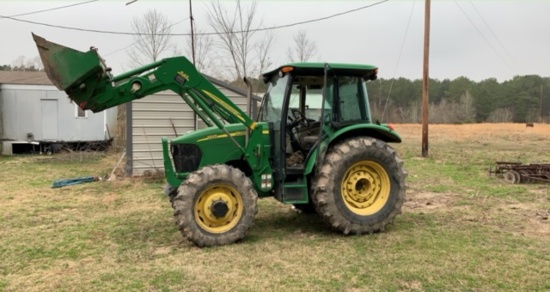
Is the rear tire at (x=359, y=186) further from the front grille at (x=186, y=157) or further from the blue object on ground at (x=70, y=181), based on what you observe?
the blue object on ground at (x=70, y=181)

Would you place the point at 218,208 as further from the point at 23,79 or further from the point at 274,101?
the point at 23,79

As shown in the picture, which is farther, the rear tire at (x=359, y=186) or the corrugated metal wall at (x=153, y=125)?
the corrugated metal wall at (x=153, y=125)

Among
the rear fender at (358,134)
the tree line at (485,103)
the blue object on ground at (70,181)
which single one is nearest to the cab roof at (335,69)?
the rear fender at (358,134)

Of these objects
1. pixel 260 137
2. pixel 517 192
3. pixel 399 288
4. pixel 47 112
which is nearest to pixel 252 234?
pixel 260 137

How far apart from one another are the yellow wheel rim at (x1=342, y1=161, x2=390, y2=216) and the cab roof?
1261mm

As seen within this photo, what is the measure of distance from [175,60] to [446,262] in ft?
13.0

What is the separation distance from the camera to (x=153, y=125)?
11.7m

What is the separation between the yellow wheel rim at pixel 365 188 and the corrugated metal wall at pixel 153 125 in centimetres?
685

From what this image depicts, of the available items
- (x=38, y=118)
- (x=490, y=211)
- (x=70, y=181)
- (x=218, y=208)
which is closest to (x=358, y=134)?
(x=218, y=208)

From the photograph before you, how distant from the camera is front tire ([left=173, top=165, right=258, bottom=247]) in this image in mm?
5160

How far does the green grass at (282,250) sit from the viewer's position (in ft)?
13.8

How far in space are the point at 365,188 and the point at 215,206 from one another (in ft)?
7.00

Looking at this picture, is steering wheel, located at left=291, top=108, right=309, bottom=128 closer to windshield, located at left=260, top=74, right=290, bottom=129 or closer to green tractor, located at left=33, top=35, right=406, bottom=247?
green tractor, located at left=33, top=35, right=406, bottom=247

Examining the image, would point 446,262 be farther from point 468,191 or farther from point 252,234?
point 468,191
